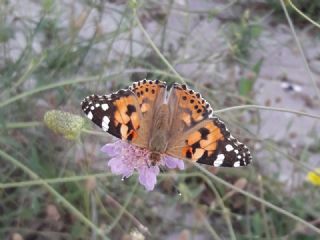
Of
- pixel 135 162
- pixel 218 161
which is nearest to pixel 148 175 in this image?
pixel 135 162

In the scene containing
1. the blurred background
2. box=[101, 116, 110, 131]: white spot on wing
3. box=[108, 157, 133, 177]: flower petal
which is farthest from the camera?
the blurred background

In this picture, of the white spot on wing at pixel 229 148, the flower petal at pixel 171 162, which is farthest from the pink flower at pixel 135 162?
the white spot on wing at pixel 229 148

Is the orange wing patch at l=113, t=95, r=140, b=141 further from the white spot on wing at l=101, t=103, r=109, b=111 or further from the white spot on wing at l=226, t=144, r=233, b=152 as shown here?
the white spot on wing at l=226, t=144, r=233, b=152

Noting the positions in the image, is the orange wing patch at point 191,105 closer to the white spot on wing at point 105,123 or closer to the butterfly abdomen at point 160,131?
the butterfly abdomen at point 160,131

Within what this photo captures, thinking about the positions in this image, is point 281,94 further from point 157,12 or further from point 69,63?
point 69,63

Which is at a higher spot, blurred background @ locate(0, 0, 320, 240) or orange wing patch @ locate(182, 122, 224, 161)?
orange wing patch @ locate(182, 122, 224, 161)

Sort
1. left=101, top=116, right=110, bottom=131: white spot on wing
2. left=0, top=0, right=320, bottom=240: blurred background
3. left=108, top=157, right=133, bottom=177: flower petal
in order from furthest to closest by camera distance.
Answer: left=0, top=0, right=320, bottom=240: blurred background
left=108, top=157, right=133, bottom=177: flower petal
left=101, top=116, right=110, bottom=131: white spot on wing

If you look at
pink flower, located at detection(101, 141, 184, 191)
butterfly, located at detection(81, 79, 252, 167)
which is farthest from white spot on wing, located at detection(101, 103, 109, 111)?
pink flower, located at detection(101, 141, 184, 191)
